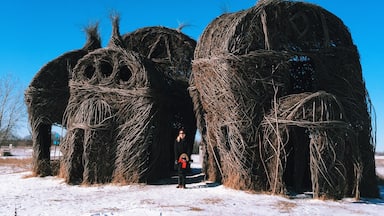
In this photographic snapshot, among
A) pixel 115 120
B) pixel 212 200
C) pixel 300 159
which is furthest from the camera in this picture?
pixel 115 120

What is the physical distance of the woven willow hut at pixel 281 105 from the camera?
9.98 meters

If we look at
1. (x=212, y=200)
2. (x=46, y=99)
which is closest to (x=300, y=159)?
(x=212, y=200)

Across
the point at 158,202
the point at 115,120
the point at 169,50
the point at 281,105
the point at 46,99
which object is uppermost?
the point at 169,50

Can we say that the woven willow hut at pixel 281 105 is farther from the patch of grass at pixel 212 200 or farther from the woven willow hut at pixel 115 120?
the woven willow hut at pixel 115 120

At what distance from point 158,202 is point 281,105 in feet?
14.2

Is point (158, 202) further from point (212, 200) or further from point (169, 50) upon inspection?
point (169, 50)

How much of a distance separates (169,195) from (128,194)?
3.65 ft

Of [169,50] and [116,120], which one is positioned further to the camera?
[169,50]

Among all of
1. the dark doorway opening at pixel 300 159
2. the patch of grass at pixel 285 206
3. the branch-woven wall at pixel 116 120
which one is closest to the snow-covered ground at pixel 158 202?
the patch of grass at pixel 285 206

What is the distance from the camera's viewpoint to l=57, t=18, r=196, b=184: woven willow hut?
11.9 meters

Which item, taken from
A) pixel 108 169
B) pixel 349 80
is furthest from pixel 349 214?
pixel 108 169

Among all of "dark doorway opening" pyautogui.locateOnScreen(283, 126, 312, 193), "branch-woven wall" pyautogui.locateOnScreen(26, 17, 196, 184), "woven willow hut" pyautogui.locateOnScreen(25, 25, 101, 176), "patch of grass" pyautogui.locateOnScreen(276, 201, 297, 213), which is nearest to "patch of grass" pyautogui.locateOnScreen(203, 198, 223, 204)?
"patch of grass" pyautogui.locateOnScreen(276, 201, 297, 213)

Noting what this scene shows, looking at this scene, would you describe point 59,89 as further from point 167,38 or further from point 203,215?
point 203,215

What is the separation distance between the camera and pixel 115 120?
39.8ft
